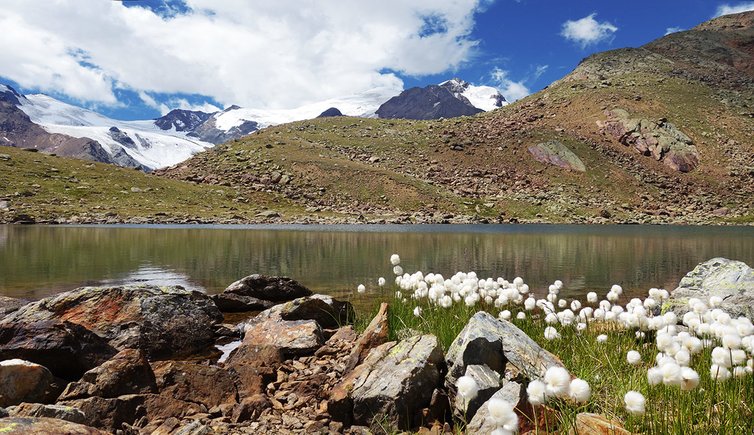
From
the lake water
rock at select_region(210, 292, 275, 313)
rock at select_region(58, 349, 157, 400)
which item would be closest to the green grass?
rock at select_region(58, 349, 157, 400)

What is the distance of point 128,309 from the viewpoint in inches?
456

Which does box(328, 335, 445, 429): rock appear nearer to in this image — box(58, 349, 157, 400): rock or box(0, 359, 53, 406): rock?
box(58, 349, 157, 400): rock

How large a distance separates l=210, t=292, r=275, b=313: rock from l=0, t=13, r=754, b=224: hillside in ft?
207

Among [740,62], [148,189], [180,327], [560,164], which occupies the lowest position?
[180,327]

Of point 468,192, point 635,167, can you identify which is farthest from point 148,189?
point 635,167

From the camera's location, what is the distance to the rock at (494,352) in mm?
6805

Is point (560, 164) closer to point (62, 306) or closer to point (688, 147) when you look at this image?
point (688, 147)

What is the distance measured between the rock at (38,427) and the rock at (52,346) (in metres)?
4.28

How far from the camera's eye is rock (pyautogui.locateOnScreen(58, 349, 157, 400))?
24.7ft

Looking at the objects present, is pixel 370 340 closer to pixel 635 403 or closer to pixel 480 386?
pixel 480 386

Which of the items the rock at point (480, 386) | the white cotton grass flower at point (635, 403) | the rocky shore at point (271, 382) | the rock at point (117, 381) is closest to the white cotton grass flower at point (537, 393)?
the white cotton grass flower at point (635, 403)

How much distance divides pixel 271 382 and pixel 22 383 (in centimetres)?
379

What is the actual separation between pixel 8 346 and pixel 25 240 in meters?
39.5

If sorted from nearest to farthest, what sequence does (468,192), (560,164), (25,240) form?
1. (25,240)
2. (468,192)
3. (560,164)
